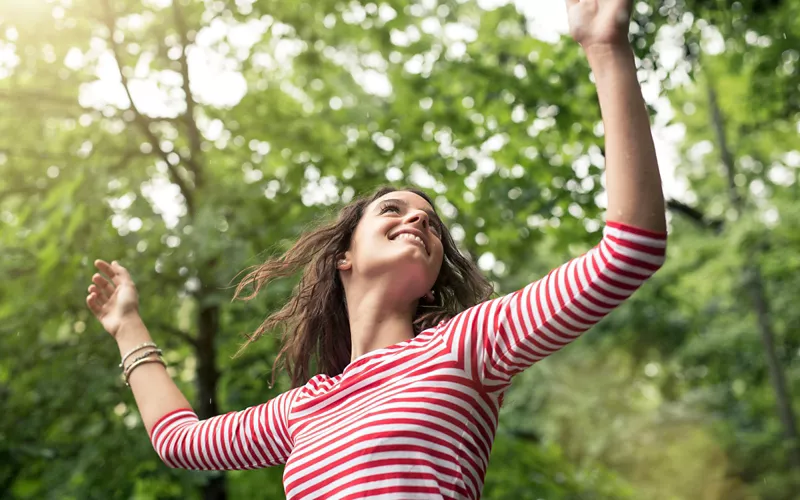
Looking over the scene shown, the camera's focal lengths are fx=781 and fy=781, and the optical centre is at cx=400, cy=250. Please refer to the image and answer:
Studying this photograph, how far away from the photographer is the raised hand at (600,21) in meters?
1.25

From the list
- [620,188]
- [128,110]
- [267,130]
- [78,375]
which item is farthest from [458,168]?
[620,188]

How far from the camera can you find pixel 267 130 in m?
5.24

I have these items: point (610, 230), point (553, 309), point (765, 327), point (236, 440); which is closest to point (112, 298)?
point (236, 440)

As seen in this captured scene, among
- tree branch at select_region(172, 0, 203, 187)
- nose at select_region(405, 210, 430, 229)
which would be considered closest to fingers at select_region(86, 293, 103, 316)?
nose at select_region(405, 210, 430, 229)

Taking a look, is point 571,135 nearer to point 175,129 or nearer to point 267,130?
point 267,130

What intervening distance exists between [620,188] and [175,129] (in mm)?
5226

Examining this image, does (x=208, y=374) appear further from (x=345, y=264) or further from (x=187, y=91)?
(x=345, y=264)

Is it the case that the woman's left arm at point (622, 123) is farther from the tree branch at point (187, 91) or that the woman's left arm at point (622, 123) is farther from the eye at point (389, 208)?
the tree branch at point (187, 91)

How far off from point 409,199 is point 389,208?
7 cm

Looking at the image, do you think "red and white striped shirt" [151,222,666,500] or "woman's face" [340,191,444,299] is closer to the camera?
"red and white striped shirt" [151,222,666,500]

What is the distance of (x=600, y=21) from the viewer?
1267mm

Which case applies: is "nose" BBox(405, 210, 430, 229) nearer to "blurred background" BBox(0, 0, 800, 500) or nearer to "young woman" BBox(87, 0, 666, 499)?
"young woman" BBox(87, 0, 666, 499)

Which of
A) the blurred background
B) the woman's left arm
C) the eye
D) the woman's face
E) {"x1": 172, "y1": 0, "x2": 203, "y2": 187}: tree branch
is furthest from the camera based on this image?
{"x1": 172, "y1": 0, "x2": 203, "y2": 187}: tree branch

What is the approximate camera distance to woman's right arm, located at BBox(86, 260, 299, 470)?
6.07ft
